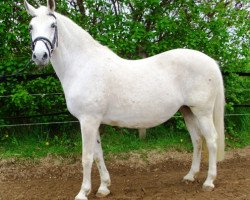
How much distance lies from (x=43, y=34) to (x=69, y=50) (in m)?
0.49

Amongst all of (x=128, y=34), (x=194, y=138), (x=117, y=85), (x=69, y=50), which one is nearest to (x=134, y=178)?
(x=194, y=138)

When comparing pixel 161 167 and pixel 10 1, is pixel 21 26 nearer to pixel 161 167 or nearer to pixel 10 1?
pixel 10 1

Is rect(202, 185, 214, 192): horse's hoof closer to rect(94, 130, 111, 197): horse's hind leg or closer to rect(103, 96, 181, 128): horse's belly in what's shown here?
rect(103, 96, 181, 128): horse's belly

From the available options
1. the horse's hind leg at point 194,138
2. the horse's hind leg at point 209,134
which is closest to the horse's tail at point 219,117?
the horse's hind leg at point 209,134

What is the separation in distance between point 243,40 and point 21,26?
3760 millimetres

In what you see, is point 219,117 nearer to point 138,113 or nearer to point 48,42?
point 138,113

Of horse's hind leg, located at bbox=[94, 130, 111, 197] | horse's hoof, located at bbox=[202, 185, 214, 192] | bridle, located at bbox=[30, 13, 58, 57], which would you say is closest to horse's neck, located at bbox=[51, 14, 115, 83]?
bridle, located at bbox=[30, 13, 58, 57]

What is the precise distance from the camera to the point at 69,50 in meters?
4.20

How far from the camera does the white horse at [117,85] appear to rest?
4.05 metres

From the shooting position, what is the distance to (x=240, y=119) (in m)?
7.10

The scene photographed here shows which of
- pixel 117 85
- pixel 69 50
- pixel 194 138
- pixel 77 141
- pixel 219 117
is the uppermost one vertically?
pixel 69 50

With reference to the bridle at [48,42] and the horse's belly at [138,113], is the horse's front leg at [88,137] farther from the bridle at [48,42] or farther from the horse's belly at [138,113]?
the bridle at [48,42]

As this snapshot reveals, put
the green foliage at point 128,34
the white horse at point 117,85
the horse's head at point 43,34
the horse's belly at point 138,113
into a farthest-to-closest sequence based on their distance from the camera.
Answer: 1. the green foliage at point 128,34
2. the horse's belly at point 138,113
3. the white horse at point 117,85
4. the horse's head at point 43,34

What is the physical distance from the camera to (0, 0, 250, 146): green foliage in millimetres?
5781
